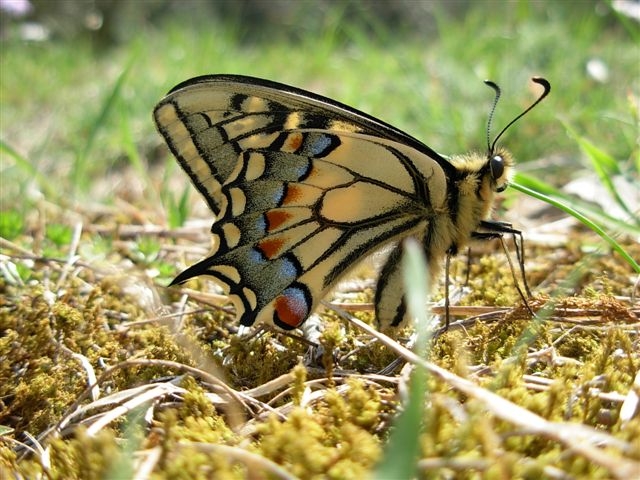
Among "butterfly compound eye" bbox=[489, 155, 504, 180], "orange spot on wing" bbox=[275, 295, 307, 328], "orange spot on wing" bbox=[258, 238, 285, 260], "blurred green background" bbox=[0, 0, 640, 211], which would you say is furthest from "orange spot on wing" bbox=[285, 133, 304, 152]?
"blurred green background" bbox=[0, 0, 640, 211]

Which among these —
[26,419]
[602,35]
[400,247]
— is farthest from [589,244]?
[602,35]

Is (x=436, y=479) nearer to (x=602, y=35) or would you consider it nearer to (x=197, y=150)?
(x=197, y=150)

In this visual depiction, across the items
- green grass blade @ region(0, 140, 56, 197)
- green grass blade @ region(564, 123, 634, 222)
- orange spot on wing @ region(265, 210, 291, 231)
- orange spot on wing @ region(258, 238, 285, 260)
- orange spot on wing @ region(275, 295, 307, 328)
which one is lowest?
orange spot on wing @ region(275, 295, 307, 328)

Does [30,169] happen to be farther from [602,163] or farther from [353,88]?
[602,163]

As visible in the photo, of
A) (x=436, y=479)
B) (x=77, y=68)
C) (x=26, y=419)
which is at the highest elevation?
(x=77, y=68)

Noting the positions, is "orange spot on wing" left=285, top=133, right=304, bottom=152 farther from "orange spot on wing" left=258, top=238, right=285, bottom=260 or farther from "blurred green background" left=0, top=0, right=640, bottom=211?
"blurred green background" left=0, top=0, right=640, bottom=211

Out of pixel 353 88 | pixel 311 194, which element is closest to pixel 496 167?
pixel 311 194
